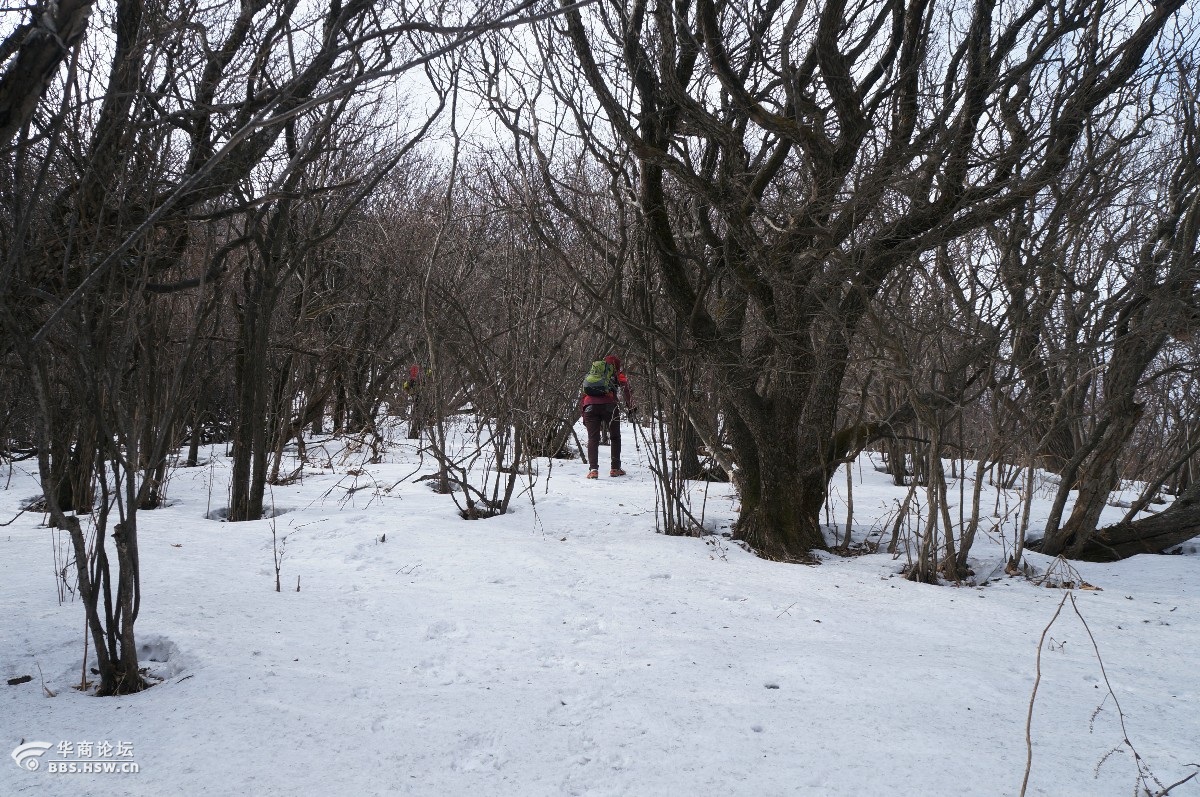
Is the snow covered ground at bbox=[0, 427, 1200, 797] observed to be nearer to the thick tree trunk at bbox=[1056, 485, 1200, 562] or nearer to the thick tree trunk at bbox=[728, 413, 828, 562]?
the thick tree trunk at bbox=[728, 413, 828, 562]

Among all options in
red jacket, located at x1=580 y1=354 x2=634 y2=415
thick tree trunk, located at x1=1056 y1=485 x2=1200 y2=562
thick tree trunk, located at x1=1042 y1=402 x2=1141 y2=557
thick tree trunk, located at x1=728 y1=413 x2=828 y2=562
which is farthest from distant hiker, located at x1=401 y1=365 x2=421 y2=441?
thick tree trunk, located at x1=1056 y1=485 x2=1200 y2=562

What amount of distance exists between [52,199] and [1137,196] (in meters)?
6.10

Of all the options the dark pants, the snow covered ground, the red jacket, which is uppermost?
the red jacket

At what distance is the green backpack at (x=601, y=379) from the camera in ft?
25.9

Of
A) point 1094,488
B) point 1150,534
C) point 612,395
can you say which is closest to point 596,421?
point 612,395

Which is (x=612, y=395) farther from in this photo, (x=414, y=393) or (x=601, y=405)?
(x=414, y=393)

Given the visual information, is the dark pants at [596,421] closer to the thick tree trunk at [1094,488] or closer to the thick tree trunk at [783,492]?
the thick tree trunk at [783,492]

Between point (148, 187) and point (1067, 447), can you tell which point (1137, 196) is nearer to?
point (1067, 447)

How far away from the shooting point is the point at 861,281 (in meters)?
3.84

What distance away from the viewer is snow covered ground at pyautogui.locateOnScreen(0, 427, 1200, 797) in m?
2.11

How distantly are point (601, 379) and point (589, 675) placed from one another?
17.4 ft

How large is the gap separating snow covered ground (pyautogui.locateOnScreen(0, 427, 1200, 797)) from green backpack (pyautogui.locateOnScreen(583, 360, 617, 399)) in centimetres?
342

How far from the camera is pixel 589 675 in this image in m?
2.81

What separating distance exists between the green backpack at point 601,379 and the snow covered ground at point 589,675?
11.2 feet
